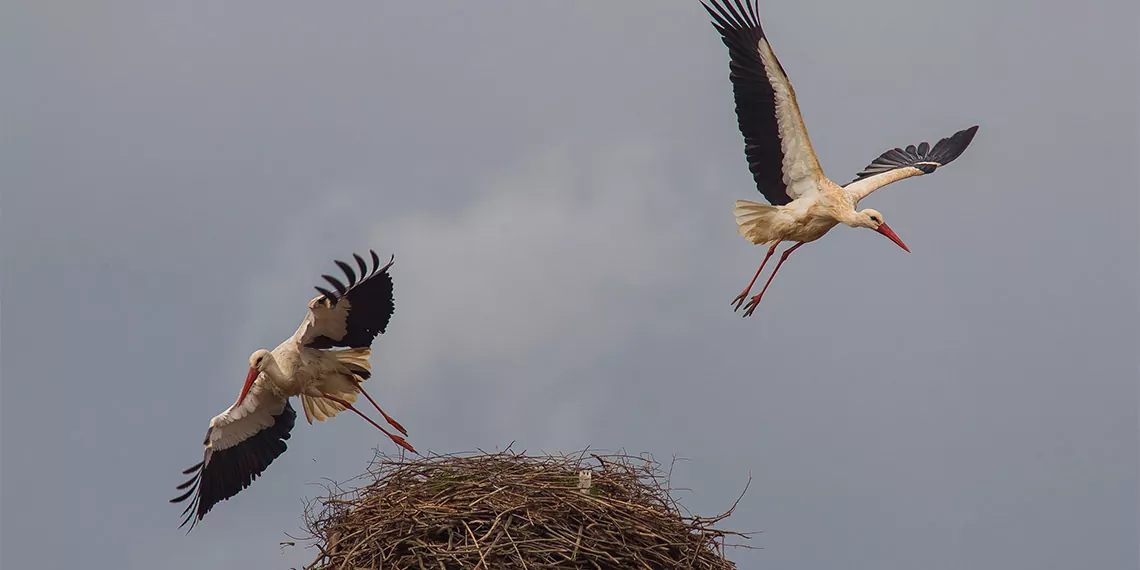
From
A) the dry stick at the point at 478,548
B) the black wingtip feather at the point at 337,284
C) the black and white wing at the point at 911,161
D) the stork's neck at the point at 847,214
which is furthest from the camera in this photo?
the black and white wing at the point at 911,161

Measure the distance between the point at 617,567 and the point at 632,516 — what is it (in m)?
0.39

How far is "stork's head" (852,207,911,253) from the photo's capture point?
13242 millimetres

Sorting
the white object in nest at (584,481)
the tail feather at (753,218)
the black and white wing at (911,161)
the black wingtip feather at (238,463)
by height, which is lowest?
the white object in nest at (584,481)

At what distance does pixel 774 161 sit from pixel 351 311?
3597mm

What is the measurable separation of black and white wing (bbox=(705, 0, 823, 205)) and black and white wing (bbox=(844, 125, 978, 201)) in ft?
3.81

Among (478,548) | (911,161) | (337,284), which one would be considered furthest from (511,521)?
(911,161)

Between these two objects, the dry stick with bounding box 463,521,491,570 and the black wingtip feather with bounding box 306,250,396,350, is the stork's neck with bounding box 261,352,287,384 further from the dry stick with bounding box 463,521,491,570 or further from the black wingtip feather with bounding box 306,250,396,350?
the dry stick with bounding box 463,521,491,570

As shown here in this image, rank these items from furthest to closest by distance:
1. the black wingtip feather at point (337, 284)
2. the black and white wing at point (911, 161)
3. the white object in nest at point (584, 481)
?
the black and white wing at point (911, 161), the black wingtip feather at point (337, 284), the white object in nest at point (584, 481)

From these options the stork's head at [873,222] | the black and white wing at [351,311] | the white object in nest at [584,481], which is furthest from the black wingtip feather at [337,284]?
the stork's head at [873,222]

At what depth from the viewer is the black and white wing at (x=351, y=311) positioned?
1201 cm

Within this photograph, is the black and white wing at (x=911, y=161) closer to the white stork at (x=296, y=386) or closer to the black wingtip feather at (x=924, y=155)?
the black wingtip feather at (x=924, y=155)

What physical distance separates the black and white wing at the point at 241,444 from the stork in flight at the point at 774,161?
3916 millimetres

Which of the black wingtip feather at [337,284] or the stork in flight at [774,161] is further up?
the stork in flight at [774,161]

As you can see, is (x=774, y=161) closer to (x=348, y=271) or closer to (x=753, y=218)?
(x=753, y=218)
